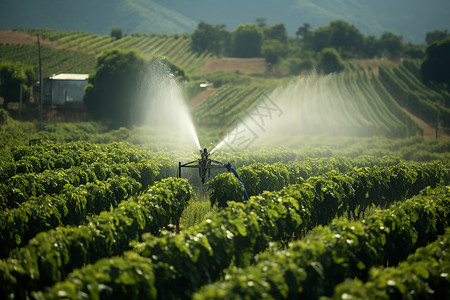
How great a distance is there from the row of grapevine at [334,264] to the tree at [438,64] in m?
82.4

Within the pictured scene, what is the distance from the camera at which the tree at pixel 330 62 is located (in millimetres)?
83562

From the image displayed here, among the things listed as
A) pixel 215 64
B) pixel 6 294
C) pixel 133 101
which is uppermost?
pixel 215 64

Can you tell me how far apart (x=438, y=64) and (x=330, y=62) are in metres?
22.0

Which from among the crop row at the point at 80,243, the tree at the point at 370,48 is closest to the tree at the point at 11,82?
the crop row at the point at 80,243

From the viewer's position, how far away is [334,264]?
6.88m

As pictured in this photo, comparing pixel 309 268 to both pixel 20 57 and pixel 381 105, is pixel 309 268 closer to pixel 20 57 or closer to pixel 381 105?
pixel 381 105

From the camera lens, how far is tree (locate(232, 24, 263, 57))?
123m

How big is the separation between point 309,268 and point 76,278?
371 centimetres

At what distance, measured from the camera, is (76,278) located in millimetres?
5500

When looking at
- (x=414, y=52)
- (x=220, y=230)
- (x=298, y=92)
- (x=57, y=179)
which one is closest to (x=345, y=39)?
(x=414, y=52)

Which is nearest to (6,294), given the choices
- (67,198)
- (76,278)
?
(76,278)

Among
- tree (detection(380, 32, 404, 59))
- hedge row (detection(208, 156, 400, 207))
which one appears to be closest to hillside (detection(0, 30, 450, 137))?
tree (detection(380, 32, 404, 59))

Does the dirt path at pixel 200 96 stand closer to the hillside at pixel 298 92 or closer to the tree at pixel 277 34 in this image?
the hillside at pixel 298 92

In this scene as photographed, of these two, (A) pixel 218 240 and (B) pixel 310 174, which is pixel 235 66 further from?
(A) pixel 218 240
